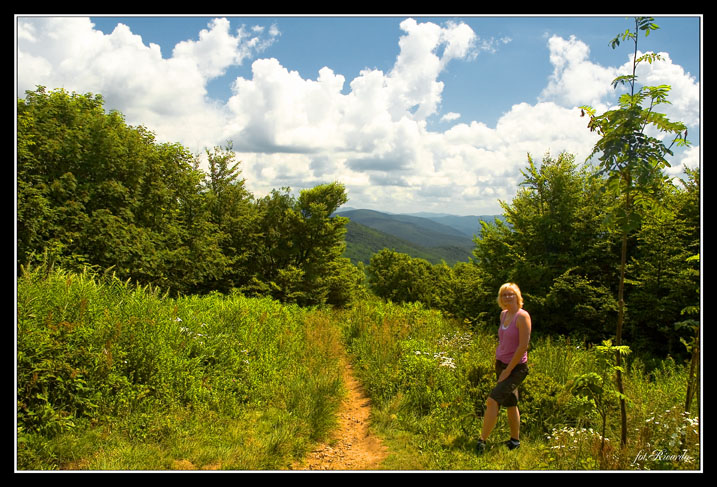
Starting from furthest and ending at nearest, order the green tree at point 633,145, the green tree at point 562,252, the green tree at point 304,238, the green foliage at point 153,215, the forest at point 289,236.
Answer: the green tree at point 304,238, the green foliage at point 153,215, the green tree at point 562,252, the forest at point 289,236, the green tree at point 633,145

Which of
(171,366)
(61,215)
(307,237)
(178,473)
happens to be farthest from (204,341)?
(307,237)

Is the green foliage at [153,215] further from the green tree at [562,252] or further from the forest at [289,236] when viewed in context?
the green tree at [562,252]

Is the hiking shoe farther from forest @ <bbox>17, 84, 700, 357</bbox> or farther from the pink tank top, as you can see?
forest @ <bbox>17, 84, 700, 357</bbox>

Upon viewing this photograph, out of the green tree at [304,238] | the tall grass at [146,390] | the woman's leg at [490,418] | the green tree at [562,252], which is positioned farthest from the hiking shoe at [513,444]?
the green tree at [304,238]

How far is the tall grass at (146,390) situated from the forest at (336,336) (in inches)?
1.1

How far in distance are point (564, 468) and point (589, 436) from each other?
0.64 metres

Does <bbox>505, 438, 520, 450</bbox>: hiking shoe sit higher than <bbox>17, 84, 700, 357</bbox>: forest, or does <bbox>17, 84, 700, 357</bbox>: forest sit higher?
<bbox>17, 84, 700, 357</bbox>: forest

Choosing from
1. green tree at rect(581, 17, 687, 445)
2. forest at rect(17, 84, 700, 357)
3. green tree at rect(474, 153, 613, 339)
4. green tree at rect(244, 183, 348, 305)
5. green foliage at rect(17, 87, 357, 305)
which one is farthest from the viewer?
green tree at rect(244, 183, 348, 305)

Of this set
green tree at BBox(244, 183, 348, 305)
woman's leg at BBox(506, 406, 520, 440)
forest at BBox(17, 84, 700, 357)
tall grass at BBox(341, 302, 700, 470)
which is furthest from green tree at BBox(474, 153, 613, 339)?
green tree at BBox(244, 183, 348, 305)

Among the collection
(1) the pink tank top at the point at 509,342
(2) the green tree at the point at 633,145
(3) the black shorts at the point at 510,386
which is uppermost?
(2) the green tree at the point at 633,145

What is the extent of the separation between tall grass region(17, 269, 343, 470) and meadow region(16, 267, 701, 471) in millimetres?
17

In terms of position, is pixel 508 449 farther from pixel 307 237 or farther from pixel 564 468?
pixel 307 237

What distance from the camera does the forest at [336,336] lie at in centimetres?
375

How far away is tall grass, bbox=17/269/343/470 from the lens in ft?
12.5
